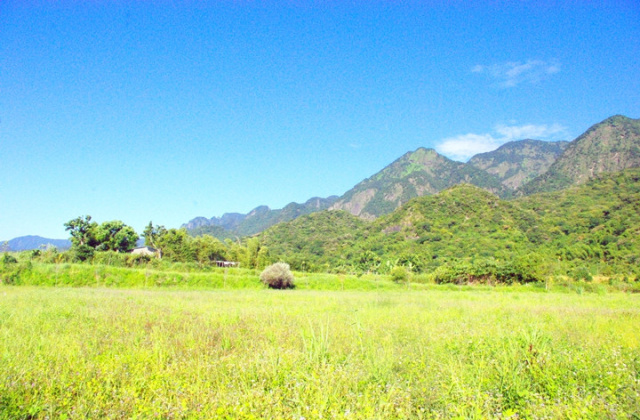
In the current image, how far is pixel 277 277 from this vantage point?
3378cm

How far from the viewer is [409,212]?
103 meters

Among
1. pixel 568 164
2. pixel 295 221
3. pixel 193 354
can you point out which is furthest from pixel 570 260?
pixel 568 164

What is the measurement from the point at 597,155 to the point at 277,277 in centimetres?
18314

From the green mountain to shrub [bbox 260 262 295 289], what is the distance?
15583 centimetres

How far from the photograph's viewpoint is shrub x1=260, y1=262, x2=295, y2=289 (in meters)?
33.8

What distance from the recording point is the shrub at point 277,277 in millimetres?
33844

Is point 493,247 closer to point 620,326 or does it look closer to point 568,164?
point 620,326

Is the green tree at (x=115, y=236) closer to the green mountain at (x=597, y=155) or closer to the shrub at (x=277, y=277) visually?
the shrub at (x=277, y=277)

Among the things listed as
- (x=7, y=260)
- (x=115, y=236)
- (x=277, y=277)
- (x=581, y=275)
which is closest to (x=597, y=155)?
(x=581, y=275)

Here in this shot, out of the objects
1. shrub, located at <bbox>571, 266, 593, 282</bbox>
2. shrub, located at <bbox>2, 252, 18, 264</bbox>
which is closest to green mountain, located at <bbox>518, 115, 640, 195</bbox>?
shrub, located at <bbox>571, 266, 593, 282</bbox>

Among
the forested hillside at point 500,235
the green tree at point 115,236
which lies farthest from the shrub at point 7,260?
the forested hillside at point 500,235

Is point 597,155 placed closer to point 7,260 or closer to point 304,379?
point 304,379

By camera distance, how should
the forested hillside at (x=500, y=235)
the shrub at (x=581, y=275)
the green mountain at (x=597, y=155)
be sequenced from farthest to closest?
the green mountain at (x=597, y=155)
the forested hillside at (x=500, y=235)
the shrub at (x=581, y=275)

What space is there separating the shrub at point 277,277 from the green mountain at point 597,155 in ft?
511
